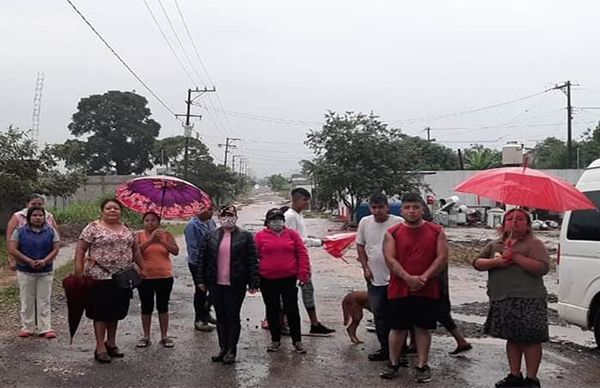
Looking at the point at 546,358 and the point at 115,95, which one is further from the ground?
the point at 115,95

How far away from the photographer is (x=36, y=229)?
767 centimetres

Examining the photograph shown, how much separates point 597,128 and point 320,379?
203 feet

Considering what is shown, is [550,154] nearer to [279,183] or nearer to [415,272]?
[415,272]

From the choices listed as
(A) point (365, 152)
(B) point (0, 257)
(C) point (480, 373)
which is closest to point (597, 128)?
(A) point (365, 152)

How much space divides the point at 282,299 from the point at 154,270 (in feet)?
4.61

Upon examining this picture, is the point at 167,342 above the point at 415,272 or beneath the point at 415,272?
beneath

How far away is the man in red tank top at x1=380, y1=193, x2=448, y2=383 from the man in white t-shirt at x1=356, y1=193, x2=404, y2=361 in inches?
24.9

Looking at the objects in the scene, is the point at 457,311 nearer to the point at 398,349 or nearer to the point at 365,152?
the point at 398,349

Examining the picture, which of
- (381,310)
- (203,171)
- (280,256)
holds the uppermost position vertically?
(203,171)

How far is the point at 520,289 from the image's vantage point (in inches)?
222

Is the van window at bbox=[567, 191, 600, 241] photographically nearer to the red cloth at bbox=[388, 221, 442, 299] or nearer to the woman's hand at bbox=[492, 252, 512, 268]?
the woman's hand at bbox=[492, 252, 512, 268]

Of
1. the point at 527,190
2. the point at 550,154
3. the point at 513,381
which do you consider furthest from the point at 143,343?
the point at 550,154

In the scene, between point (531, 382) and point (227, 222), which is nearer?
point (531, 382)

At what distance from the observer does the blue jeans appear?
268 inches
